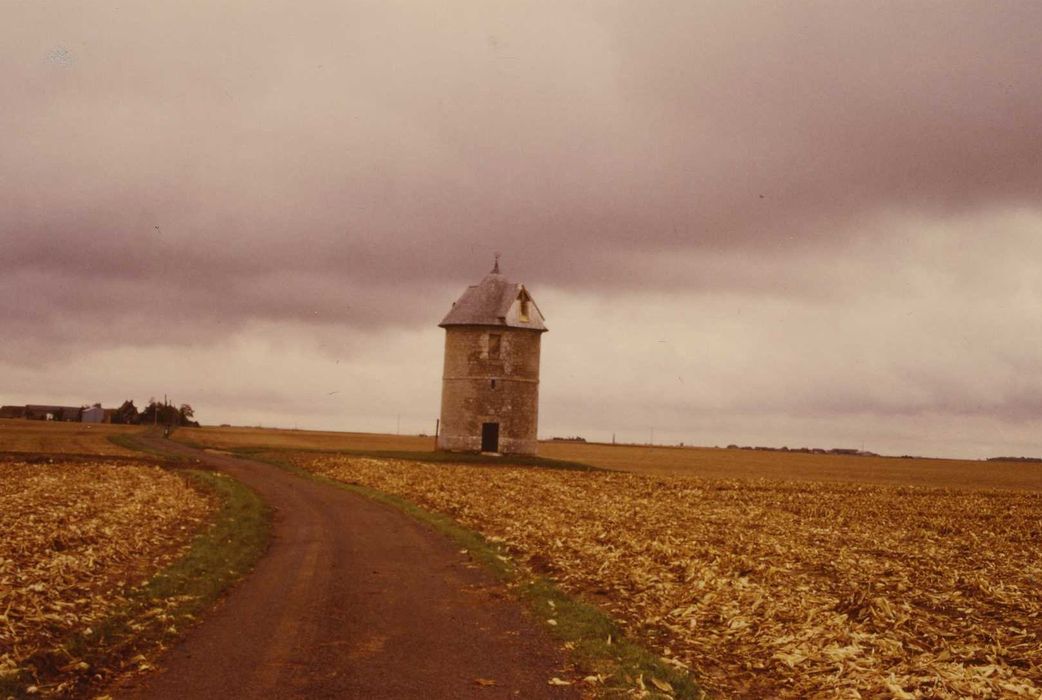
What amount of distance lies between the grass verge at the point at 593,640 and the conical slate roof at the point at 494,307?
42.9 meters

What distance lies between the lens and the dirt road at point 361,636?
918cm

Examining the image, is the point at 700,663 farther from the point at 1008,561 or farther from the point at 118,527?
the point at 118,527

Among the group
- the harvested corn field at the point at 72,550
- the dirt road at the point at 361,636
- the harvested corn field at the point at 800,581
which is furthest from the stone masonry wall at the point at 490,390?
the dirt road at the point at 361,636

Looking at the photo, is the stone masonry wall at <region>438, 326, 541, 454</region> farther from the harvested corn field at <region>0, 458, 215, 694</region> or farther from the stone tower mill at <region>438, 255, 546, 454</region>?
the harvested corn field at <region>0, 458, 215, 694</region>

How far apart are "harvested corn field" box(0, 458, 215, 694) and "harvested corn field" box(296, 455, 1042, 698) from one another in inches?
305

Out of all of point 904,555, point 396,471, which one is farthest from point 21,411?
point 904,555

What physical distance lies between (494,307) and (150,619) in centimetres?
5147

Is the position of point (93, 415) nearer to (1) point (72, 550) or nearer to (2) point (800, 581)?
(1) point (72, 550)

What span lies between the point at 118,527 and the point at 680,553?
13.5 metres

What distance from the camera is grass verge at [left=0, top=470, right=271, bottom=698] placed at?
9.53m

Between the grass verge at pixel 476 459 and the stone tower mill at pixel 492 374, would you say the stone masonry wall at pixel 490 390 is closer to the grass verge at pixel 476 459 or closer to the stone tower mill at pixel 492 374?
the stone tower mill at pixel 492 374

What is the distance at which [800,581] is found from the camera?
16.1 m

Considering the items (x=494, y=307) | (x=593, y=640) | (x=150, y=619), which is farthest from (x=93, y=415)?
(x=593, y=640)

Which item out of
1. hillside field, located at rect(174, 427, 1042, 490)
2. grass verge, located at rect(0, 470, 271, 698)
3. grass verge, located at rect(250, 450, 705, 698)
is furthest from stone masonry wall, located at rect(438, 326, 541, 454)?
grass verge, located at rect(250, 450, 705, 698)
